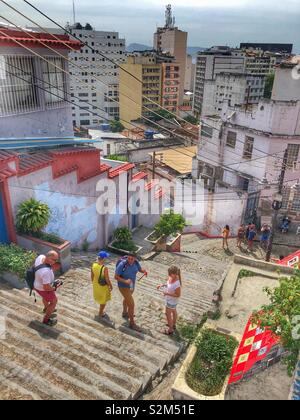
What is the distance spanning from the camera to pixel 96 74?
274 ft

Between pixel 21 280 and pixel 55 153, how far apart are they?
5022mm

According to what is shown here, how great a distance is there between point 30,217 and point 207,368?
6.44 metres

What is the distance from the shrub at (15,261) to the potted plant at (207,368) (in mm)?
4633

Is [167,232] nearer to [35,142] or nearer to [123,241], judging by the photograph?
[123,241]

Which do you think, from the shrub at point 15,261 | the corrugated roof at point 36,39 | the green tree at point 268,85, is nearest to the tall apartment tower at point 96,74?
the green tree at point 268,85

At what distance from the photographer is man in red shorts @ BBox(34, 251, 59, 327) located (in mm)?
6922

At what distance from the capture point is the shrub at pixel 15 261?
8602mm

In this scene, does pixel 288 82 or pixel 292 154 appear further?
pixel 288 82

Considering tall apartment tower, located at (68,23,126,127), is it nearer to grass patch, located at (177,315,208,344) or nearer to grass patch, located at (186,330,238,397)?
grass patch, located at (177,315,208,344)

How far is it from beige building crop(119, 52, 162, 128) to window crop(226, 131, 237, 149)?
50083 mm

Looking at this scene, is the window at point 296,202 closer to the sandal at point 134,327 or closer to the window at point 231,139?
the window at point 231,139

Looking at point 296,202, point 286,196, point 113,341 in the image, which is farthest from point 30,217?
point 296,202

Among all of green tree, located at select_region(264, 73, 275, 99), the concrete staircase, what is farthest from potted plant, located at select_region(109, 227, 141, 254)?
green tree, located at select_region(264, 73, 275, 99)

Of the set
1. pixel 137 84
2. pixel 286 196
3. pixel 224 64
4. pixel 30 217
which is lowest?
pixel 286 196
